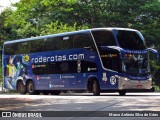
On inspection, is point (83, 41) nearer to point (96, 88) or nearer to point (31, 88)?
point (96, 88)

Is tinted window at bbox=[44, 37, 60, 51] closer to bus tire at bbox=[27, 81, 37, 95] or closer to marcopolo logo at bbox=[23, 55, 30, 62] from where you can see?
marcopolo logo at bbox=[23, 55, 30, 62]

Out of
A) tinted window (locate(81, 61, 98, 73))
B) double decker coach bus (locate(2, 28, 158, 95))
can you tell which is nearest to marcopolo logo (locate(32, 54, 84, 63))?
double decker coach bus (locate(2, 28, 158, 95))

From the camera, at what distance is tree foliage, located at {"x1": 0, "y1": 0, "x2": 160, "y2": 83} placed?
1367 inches

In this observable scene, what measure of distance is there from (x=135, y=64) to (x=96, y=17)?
17.2 m

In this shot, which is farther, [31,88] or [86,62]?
[31,88]

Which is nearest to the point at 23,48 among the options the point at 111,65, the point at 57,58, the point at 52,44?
the point at 52,44

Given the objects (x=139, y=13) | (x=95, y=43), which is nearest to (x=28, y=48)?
(x=95, y=43)

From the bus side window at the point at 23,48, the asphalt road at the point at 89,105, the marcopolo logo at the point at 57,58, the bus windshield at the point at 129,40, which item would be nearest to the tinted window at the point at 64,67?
the marcopolo logo at the point at 57,58

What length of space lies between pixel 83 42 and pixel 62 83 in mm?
2958

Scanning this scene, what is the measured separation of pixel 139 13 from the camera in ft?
117

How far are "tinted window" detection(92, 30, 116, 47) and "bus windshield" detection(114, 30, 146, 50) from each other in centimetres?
33

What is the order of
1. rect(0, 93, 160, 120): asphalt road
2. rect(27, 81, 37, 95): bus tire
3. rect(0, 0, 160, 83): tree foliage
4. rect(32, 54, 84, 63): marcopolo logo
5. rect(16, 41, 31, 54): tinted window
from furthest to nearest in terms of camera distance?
rect(0, 0, 160, 83): tree foliage, rect(16, 41, 31, 54): tinted window, rect(27, 81, 37, 95): bus tire, rect(32, 54, 84, 63): marcopolo logo, rect(0, 93, 160, 120): asphalt road

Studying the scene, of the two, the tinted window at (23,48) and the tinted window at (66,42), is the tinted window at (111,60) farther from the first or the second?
the tinted window at (23,48)

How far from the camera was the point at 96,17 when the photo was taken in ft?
120
